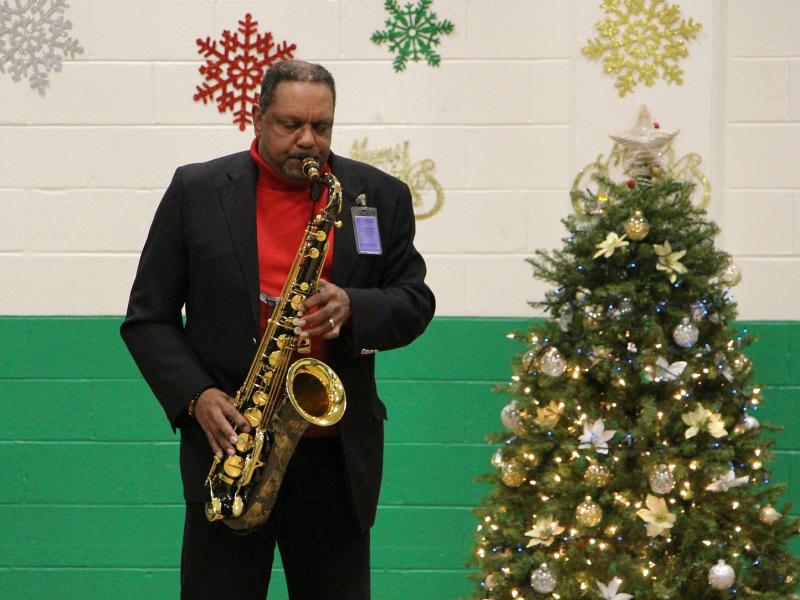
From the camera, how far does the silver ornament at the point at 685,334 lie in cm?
309

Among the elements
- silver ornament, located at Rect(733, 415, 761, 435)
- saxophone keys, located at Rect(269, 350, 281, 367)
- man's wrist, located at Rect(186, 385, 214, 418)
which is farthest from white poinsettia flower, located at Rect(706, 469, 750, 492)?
man's wrist, located at Rect(186, 385, 214, 418)

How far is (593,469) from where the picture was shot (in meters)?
3.09

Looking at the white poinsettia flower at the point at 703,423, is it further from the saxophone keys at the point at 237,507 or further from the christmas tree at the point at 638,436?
the saxophone keys at the point at 237,507

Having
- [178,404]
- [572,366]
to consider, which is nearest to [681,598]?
[572,366]

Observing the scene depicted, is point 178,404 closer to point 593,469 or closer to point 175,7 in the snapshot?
point 593,469

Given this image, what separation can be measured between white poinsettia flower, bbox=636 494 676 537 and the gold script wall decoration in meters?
1.23

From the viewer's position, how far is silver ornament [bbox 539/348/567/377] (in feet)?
10.3

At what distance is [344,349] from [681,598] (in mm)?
1273

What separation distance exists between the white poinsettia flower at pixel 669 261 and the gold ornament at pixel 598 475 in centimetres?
52

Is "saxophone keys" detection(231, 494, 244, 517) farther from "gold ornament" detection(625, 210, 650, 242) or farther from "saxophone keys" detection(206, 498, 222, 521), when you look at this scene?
"gold ornament" detection(625, 210, 650, 242)

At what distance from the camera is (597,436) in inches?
122

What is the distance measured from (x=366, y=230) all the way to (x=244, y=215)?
25 centimetres

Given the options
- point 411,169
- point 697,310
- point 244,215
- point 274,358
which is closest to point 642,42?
point 411,169

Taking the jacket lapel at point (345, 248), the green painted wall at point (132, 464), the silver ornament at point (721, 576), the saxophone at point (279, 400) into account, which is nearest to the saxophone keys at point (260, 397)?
the saxophone at point (279, 400)
